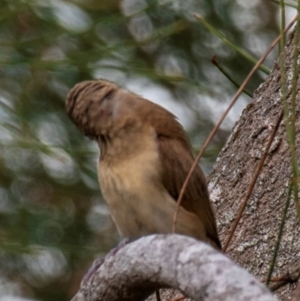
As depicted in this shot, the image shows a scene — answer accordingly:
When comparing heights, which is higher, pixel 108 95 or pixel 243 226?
pixel 108 95

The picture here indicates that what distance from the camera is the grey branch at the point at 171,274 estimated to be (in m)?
1.81

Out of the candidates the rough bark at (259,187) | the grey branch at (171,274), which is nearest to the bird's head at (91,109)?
the rough bark at (259,187)

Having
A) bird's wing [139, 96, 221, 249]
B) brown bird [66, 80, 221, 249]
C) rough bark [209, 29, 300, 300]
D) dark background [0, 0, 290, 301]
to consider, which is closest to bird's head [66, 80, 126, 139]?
brown bird [66, 80, 221, 249]

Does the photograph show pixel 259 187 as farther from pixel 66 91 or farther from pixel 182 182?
pixel 66 91

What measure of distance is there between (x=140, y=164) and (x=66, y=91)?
2.33 m

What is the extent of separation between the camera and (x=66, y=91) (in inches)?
205

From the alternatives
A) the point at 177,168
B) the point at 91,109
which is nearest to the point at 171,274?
the point at 177,168

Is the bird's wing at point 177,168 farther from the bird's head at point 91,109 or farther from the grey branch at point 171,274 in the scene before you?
the grey branch at point 171,274

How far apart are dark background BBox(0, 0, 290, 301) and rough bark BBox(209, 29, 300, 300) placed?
0.82 metres

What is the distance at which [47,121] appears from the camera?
4945 mm

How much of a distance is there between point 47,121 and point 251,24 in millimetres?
1454

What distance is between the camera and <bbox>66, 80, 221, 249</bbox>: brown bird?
2.93m

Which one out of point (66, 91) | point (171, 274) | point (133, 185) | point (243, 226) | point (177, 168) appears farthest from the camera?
point (66, 91)

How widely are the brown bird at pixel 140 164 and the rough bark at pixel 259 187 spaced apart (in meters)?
0.15
